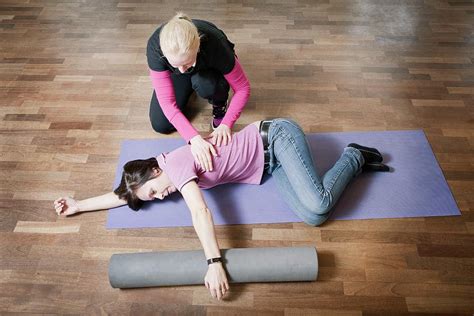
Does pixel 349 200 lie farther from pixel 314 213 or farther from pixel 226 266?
pixel 226 266

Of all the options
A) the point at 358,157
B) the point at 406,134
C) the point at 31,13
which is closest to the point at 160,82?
the point at 358,157

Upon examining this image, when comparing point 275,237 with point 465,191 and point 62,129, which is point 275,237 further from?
point 62,129

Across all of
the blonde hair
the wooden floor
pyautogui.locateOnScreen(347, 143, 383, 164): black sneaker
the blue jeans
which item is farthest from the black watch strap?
pyautogui.locateOnScreen(347, 143, 383, 164): black sneaker

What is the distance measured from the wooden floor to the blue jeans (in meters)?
0.12

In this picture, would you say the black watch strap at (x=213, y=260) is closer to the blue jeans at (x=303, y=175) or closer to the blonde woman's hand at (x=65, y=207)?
the blue jeans at (x=303, y=175)

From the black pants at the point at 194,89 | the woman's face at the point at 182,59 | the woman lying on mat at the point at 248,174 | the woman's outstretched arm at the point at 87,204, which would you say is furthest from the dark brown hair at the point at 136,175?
the black pants at the point at 194,89

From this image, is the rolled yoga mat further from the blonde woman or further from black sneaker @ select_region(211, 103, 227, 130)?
black sneaker @ select_region(211, 103, 227, 130)

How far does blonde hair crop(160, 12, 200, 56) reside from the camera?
4.33ft

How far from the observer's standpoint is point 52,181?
185 cm

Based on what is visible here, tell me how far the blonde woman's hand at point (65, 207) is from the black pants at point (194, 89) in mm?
564

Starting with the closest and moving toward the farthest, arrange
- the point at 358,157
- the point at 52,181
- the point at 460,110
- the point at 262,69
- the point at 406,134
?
the point at 358,157 < the point at 52,181 < the point at 406,134 < the point at 460,110 < the point at 262,69

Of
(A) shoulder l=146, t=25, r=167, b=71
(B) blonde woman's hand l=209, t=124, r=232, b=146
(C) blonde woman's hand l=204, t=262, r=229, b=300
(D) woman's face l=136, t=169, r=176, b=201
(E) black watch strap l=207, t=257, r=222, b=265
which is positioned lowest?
(C) blonde woman's hand l=204, t=262, r=229, b=300

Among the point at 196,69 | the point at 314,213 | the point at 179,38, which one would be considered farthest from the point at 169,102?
the point at 314,213

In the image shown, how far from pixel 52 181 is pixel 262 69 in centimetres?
136
